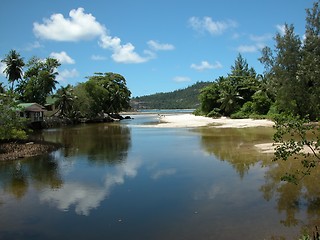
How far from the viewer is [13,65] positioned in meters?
65.9

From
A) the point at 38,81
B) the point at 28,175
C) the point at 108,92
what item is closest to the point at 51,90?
the point at 38,81

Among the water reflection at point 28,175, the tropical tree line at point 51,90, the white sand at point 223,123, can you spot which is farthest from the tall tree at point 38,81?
the water reflection at point 28,175

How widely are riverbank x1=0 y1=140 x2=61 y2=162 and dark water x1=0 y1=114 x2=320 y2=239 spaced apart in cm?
225

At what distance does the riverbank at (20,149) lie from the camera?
23844 mm

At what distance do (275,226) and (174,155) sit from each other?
14388mm

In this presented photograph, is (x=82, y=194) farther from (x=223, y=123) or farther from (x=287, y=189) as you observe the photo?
(x=223, y=123)

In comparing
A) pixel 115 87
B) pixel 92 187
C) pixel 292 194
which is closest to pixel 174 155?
pixel 92 187

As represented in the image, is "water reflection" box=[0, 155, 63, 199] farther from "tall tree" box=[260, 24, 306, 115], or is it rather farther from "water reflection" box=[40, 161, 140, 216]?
"tall tree" box=[260, 24, 306, 115]

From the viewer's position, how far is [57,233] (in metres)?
9.76

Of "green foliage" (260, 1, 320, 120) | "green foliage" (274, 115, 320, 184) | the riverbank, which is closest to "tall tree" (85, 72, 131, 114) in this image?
the riverbank

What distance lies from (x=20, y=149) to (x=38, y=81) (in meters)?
46.4

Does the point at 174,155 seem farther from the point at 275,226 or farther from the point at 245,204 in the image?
the point at 275,226

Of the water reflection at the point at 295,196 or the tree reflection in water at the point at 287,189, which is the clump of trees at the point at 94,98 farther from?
the water reflection at the point at 295,196

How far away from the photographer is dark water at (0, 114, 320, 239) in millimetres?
9797
